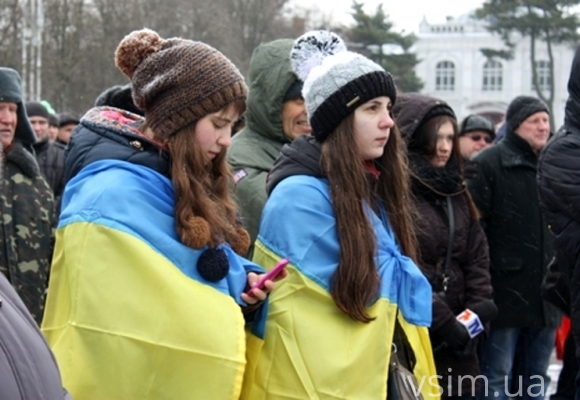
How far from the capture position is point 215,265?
3076mm

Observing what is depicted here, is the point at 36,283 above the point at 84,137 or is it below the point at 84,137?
below

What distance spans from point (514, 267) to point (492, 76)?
63.1 metres

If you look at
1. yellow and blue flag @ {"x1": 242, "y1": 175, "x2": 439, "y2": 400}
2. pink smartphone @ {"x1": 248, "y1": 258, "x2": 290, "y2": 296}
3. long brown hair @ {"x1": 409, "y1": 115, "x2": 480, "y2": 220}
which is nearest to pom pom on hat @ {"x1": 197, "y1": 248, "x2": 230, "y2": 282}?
pink smartphone @ {"x1": 248, "y1": 258, "x2": 290, "y2": 296}

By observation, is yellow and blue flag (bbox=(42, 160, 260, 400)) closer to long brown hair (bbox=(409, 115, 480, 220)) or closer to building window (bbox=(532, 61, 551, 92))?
long brown hair (bbox=(409, 115, 480, 220))

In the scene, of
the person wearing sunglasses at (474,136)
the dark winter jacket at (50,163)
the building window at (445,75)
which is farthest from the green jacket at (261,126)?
the building window at (445,75)

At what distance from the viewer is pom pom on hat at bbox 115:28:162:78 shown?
3332 millimetres

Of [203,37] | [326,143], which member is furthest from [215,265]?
[203,37]

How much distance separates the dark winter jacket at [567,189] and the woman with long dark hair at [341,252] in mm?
1064

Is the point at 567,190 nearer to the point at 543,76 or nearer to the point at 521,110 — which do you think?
the point at 521,110

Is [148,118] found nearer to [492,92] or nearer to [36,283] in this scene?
[36,283]

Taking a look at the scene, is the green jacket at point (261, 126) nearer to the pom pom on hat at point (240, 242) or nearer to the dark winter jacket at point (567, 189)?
the pom pom on hat at point (240, 242)

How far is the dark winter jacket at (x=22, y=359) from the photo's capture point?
2.10 metres

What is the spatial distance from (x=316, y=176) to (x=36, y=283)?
2104mm

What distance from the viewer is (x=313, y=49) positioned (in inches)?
162
